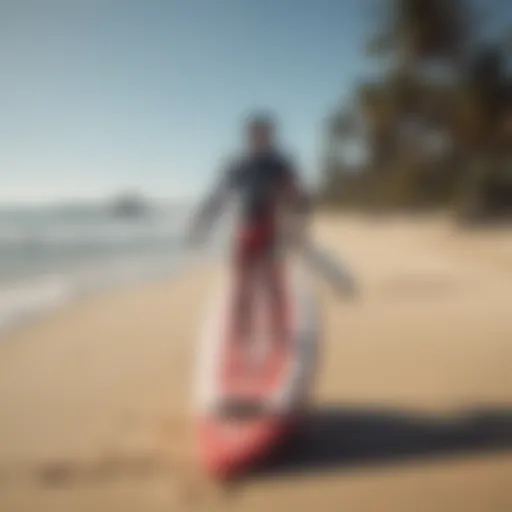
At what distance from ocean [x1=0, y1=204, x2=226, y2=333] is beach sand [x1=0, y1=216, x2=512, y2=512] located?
826 millimetres

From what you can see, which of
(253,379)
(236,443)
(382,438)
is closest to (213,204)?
(253,379)

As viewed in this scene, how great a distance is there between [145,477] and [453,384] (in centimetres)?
142

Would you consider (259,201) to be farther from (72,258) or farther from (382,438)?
(72,258)

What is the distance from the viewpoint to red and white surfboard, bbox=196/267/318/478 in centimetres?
206

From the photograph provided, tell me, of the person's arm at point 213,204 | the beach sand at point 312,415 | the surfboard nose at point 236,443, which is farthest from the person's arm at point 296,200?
the surfboard nose at point 236,443

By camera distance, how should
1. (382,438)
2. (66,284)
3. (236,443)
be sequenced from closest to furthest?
(236,443) → (382,438) → (66,284)

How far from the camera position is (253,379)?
230 centimetres

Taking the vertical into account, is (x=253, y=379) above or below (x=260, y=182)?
below

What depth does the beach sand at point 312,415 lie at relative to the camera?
1911 millimetres

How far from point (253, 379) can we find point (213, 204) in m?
0.69

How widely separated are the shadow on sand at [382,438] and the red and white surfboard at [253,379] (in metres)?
0.11

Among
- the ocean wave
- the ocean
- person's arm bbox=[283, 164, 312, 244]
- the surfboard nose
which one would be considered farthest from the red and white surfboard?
the ocean wave

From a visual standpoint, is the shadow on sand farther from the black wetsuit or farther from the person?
the black wetsuit

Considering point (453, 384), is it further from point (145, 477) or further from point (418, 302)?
point (418, 302)
